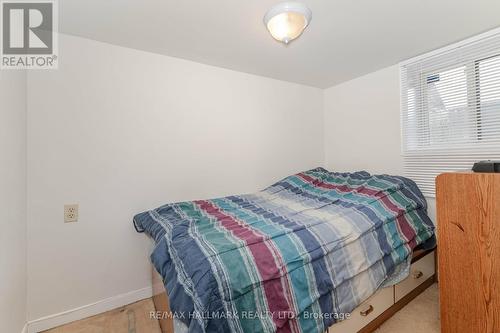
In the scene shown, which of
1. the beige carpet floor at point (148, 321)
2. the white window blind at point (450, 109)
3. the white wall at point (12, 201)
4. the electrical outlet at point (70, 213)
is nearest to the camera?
the white wall at point (12, 201)

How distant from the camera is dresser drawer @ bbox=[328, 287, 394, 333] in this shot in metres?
1.24

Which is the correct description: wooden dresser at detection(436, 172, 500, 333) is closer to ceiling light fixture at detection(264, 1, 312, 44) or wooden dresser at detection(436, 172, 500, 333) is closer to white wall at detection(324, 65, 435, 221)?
white wall at detection(324, 65, 435, 221)

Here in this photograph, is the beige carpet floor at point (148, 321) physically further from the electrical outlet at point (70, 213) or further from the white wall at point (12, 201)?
the electrical outlet at point (70, 213)

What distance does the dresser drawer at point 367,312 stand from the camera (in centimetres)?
124

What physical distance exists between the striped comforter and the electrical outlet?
41cm

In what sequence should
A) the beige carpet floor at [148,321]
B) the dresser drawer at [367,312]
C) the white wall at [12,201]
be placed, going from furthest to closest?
the beige carpet floor at [148,321], the dresser drawer at [367,312], the white wall at [12,201]

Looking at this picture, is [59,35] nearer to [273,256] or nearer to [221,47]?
[221,47]

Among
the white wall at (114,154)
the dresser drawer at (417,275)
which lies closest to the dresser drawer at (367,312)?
the dresser drawer at (417,275)

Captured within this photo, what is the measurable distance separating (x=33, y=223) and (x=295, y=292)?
1729 millimetres

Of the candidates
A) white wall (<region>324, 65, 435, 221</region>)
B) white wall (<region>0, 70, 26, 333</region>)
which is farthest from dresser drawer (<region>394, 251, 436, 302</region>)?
white wall (<region>0, 70, 26, 333</region>)

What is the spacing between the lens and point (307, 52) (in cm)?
199

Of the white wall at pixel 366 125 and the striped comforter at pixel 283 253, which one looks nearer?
the striped comforter at pixel 283 253

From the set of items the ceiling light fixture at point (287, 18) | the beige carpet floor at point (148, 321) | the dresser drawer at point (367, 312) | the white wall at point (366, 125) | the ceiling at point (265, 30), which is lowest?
the beige carpet floor at point (148, 321)

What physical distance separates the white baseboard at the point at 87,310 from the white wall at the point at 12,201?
0.12 m
